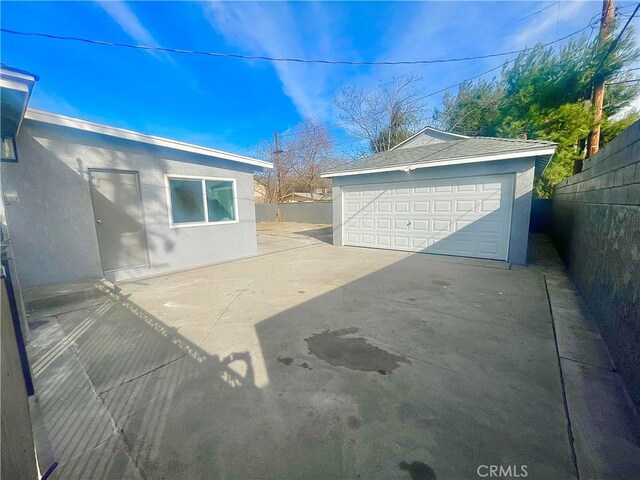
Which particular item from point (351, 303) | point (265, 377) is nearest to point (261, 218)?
point (351, 303)

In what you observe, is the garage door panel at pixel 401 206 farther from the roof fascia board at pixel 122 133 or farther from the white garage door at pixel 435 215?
the roof fascia board at pixel 122 133

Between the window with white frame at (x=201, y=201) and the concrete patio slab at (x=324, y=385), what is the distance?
2579 mm

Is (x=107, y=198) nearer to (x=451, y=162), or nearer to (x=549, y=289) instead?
(x=451, y=162)

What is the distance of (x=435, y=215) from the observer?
7.44 meters

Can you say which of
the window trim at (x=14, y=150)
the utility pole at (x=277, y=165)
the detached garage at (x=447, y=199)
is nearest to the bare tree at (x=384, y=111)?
the utility pole at (x=277, y=165)

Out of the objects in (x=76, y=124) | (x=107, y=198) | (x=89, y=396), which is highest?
(x=76, y=124)

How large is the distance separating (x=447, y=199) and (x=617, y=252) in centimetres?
463

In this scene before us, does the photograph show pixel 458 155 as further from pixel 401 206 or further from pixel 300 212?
pixel 300 212

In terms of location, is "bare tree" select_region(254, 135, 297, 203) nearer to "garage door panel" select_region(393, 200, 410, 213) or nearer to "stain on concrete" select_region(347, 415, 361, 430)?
"garage door panel" select_region(393, 200, 410, 213)

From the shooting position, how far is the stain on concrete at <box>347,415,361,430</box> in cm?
181

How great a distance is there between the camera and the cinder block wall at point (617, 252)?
2.19 m

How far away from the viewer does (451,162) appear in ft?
22.4

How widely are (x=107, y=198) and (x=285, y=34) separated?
6217mm

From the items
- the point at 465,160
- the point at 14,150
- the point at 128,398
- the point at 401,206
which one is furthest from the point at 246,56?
the point at 128,398
